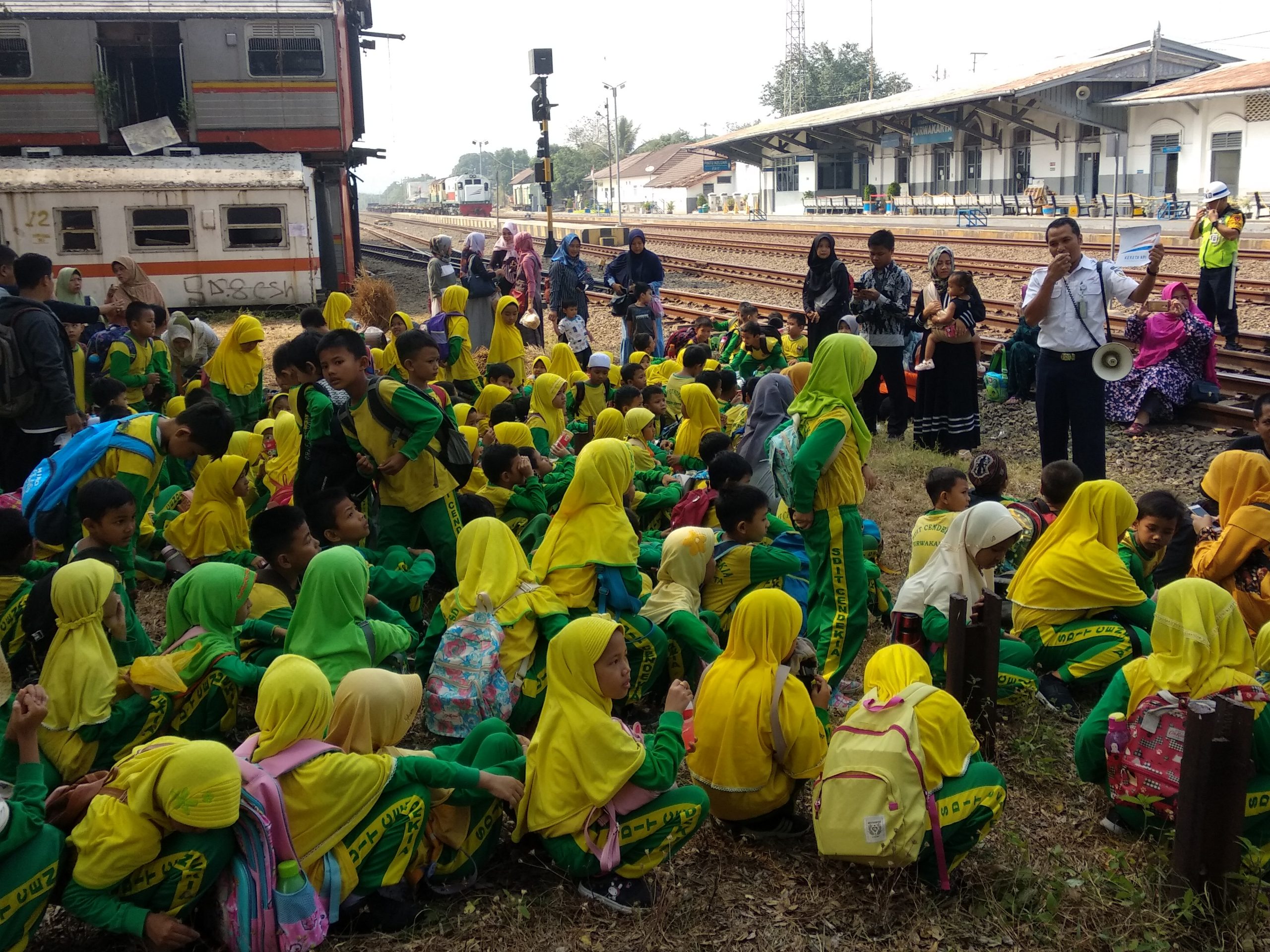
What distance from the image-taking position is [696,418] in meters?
7.20

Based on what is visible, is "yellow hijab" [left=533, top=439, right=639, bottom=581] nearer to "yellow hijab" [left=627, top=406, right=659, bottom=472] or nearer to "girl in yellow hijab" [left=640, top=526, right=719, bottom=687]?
"girl in yellow hijab" [left=640, top=526, right=719, bottom=687]

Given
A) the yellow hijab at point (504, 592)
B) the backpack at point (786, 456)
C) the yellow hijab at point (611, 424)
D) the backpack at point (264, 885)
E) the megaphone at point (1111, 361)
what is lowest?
the backpack at point (264, 885)

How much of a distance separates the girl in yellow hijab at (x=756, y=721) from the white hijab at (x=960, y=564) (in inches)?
38.8

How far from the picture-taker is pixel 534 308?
12750 millimetres

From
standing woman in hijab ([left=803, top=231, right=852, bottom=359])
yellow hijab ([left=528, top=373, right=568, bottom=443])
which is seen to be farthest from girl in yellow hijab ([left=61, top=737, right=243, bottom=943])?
standing woman in hijab ([left=803, top=231, right=852, bottom=359])

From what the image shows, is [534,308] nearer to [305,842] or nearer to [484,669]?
[484,669]

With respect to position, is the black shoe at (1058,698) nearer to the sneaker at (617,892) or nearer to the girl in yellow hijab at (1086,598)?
the girl in yellow hijab at (1086,598)

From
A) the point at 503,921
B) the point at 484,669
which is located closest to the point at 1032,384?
the point at 484,669

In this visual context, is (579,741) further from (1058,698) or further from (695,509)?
(695,509)

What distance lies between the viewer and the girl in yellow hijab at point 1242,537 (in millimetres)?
4391

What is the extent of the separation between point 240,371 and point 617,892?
5.41m

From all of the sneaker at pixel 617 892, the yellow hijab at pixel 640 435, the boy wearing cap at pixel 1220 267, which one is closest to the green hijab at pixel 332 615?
the sneaker at pixel 617 892

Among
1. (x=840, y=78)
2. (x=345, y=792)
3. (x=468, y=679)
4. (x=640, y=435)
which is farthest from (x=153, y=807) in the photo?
(x=840, y=78)

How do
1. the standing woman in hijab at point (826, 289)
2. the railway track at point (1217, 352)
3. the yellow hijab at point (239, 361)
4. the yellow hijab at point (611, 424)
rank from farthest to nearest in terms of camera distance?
1. the standing woman in hijab at point (826, 289)
2. the railway track at point (1217, 352)
3. the yellow hijab at point (239, 361)
4. the yellow hijab at point (611, 424)
